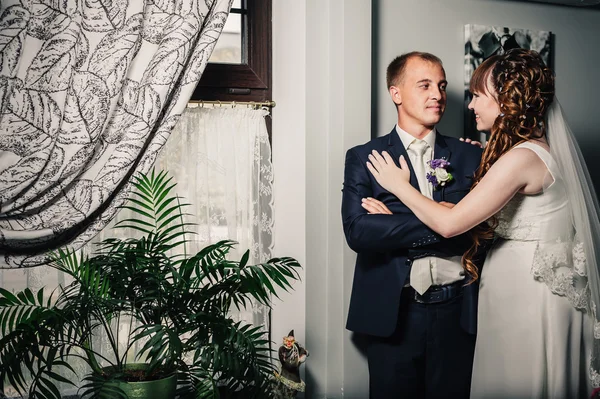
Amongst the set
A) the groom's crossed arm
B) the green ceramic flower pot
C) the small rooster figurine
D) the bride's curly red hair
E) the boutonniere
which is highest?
the bride's curly red hair

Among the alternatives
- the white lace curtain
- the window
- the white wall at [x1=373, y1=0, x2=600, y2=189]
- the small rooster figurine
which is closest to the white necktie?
the white wall at [x1=373, y1=0, x2=600, y2=189]

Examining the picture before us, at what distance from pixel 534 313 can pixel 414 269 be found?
18.2 inches

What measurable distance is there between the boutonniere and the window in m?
1.07

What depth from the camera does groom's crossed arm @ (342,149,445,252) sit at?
245 centimetres

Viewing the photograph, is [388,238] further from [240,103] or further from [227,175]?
[240,103]

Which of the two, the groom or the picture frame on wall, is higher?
the picture frame on wall

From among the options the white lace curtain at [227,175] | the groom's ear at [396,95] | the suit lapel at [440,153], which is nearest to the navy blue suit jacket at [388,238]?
the suit lapel at [440,153]

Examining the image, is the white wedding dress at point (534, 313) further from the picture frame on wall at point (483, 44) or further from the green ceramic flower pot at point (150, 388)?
the green ceramic flower pot at point (150, 388)

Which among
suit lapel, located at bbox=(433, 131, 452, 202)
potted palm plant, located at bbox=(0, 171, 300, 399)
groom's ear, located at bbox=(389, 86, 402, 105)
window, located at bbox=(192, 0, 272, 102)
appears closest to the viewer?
potted palm plant, located at bbox=(0, 171, 300, 399)

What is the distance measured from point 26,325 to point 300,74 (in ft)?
5.35

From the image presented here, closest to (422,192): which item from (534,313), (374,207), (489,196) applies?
(374,207)

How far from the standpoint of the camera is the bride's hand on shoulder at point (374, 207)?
2543 millimetres

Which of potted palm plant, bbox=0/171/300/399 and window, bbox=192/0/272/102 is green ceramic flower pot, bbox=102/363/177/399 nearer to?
potted palm plant, bbox=0/171/300/399

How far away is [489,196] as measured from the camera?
2.30 metres
